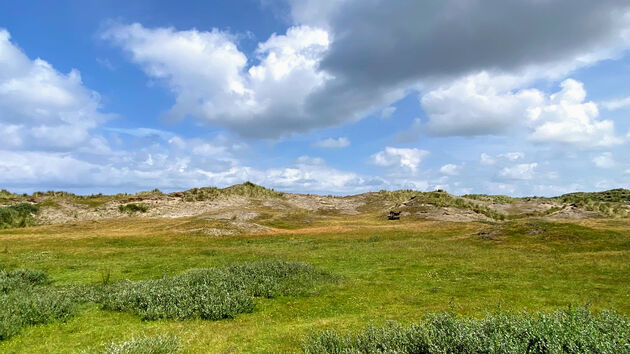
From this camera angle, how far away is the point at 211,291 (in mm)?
20734

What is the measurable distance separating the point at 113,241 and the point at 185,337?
3965 centimetres

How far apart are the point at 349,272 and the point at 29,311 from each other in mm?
19512

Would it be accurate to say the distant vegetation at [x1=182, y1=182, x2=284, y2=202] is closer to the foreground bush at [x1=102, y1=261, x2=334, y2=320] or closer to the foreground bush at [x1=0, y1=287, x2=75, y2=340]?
the foreground bush at [x1=102, y1=261, x2=334, y2=320]

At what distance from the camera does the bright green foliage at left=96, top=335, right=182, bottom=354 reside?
12.1m

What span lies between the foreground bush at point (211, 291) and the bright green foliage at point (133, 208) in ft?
213

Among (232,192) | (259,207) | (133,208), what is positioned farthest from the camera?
(232,192)

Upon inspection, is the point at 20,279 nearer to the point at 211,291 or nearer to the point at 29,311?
the point at 29,311

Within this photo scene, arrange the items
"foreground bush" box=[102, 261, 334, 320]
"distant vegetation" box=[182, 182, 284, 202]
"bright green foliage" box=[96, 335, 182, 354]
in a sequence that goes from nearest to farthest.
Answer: "bright green foliage" box=[96, 335, 182, 354], "foreground bush" box=[102, 261, 334, 320], "distant vegetation" box=[182, 182, 284, 202]

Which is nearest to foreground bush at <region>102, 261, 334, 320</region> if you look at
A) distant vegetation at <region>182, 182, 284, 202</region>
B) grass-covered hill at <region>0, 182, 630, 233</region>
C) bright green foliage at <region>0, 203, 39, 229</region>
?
grass-covered hill at <region>0, 182, 630, 233</region>

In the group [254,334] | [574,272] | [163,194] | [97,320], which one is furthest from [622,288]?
[163,194]

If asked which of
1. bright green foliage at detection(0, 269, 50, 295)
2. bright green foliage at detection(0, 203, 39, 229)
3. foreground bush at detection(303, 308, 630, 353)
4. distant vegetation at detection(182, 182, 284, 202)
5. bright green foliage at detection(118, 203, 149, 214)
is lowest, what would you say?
bright green foliage at detection(0, 269, 50, 295)

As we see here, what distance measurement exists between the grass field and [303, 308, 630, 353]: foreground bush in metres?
3.19

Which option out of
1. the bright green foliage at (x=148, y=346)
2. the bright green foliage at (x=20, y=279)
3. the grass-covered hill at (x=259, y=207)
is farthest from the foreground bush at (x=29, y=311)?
the grass-covered hill at (x=259, y=207)

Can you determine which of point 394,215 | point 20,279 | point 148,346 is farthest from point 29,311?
point 394,215
